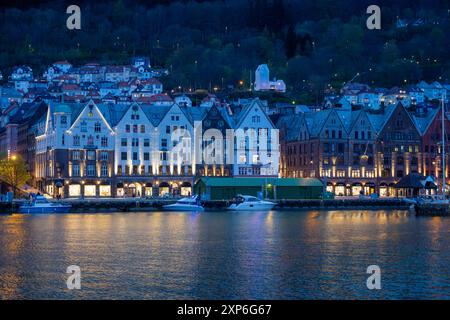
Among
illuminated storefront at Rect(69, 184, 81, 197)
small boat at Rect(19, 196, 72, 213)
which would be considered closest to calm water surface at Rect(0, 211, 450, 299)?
small boat at Rect(19, 196, 72, 213)

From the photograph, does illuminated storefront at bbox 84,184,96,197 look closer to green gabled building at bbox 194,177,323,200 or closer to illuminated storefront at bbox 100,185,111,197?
illuminated storefront at bbox 100,185,111,197

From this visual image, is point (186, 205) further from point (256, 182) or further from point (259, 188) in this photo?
point (256, 182)

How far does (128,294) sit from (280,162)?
339ft

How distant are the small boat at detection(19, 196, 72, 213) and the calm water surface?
63.3 feet

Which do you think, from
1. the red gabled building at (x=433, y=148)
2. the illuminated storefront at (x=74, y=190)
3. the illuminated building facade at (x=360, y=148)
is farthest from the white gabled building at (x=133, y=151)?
the red gabled building at (x=433, y=148)

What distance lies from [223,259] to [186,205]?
60241mm

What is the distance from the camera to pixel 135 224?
84625mm

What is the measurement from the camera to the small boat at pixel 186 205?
114 metres

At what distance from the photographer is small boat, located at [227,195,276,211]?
115 m

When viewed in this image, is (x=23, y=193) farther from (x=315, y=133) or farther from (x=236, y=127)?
(x=315, y=133)

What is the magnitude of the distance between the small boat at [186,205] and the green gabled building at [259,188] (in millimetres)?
5937

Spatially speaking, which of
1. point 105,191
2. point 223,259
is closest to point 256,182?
point 105,191

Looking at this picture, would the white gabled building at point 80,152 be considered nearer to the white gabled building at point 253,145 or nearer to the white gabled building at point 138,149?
the white gabled building at point 138,149

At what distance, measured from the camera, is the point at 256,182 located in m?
124
